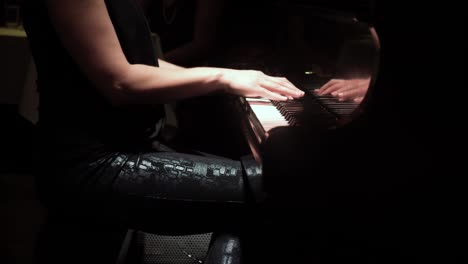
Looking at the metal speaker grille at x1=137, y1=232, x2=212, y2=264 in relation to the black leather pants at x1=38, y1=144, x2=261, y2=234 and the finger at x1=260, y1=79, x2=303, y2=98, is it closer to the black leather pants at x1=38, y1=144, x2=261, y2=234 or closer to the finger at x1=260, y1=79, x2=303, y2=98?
the black leather pants at x1=38, y1=144, x2=261, y2=234

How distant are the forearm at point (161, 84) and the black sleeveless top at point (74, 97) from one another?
0.04 m

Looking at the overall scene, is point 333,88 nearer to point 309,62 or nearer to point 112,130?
point 309,62

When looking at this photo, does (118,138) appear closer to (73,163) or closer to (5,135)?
(73,163)

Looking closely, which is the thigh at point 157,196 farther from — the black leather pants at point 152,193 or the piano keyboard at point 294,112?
the piano keyboard at point 294,112

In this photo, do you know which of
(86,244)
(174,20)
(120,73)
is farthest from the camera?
(174,20)

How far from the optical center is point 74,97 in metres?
1.14

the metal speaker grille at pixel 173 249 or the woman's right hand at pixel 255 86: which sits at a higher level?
the woman's right hand at pixel 255 86

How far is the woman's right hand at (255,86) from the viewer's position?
1.19 metres


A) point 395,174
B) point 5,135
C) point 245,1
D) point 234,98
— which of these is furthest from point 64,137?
point 5,135

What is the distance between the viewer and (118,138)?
3.87 ft

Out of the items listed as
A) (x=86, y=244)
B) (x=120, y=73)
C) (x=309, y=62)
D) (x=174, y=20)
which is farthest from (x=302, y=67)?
(x=174, y=20)

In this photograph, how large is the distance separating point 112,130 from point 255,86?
340 millimetres

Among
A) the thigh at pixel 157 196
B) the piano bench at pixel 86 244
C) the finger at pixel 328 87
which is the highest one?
the finger at pixel 328 87

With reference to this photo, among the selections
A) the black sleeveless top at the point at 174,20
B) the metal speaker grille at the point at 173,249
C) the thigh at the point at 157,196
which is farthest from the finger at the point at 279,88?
the black sleeveless top at the point at 174,20
